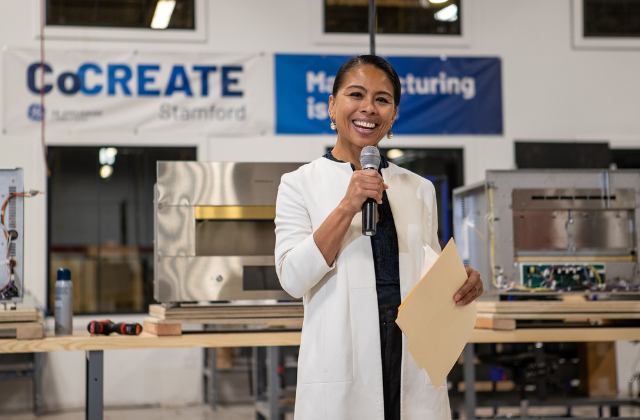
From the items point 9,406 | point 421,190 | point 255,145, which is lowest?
point 9,406

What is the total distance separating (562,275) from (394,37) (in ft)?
12.0

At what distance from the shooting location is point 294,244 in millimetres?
1214

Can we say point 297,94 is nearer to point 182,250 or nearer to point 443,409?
point 182,250

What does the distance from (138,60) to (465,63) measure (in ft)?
9.25

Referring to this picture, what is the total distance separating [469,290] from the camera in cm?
127

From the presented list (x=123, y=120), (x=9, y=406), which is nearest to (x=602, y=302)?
(x=123, y=120)

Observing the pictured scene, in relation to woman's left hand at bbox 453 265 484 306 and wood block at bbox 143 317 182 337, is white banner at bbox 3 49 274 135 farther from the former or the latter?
woman's left hand at bbox 453 265 484 306

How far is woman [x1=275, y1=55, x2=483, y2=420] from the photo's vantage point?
3.80ft

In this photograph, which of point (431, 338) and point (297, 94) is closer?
point (431, 338)

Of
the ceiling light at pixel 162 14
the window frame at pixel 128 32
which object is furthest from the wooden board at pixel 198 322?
the ceiling light at pixel 162 14

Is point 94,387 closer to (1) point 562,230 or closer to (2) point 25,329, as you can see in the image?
(2) point 25,329

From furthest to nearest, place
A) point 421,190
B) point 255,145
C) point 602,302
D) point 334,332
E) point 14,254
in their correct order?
point 255,145, point 602,302, point 14,254, point 421,190, point 334,332

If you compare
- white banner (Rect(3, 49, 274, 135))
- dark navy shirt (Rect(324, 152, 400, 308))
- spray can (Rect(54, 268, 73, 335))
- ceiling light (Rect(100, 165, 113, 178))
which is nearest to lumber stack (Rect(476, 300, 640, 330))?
dark navy shirt (Rect(324, 152, 400, 308))

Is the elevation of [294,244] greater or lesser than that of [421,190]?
lesser
